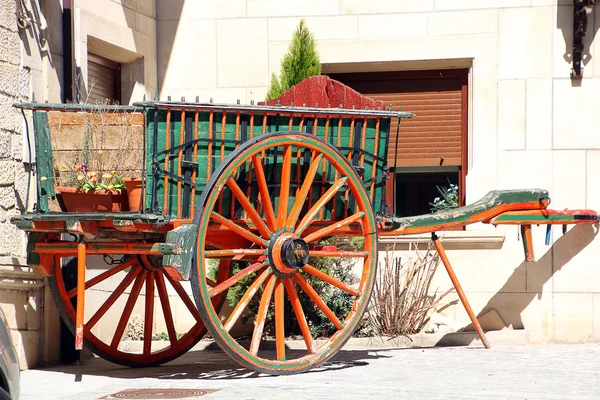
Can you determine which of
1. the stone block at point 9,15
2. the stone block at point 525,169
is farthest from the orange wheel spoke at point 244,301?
the stone block at point 525,169

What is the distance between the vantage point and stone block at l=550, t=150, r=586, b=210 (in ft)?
31.6

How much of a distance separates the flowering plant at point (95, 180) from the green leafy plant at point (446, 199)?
4097 millimetres

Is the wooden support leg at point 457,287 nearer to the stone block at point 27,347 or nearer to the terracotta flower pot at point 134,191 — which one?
the terracotta flower pot at point 134,191

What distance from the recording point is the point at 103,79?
9703 mm

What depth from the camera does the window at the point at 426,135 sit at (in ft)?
33.0

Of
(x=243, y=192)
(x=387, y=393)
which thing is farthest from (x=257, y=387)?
(x=243, y=192)

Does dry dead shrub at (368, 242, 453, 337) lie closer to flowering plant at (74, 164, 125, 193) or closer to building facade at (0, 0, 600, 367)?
building facade at (0, 0, 600, 367)

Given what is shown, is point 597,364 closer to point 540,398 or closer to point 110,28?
point 540,398

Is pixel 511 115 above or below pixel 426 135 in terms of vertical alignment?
above

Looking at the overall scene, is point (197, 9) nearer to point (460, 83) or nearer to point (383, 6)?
point (383, 6)

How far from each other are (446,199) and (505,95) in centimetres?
114

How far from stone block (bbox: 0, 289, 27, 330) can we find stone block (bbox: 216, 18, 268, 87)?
11.3 ft

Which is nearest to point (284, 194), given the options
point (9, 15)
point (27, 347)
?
point (27, 347)

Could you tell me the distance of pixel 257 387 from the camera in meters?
6.29
